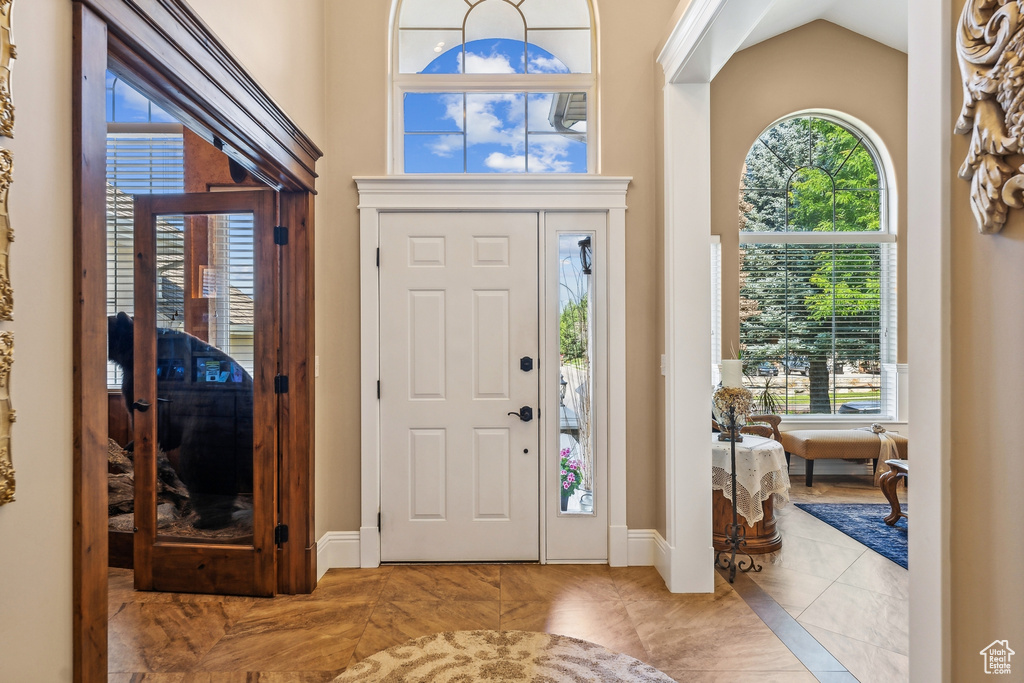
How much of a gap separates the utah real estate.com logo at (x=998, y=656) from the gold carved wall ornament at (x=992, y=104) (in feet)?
2.47

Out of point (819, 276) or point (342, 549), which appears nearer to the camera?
point (342, 549)

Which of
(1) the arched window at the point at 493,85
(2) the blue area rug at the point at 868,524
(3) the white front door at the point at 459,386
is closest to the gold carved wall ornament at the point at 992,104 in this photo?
(3) the white front door at the point at 459,386

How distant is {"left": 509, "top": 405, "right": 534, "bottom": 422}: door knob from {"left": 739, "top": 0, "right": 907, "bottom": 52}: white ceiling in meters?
4.29

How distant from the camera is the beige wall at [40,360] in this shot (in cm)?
118

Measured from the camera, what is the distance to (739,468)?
11.2 feet

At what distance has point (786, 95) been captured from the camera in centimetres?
570

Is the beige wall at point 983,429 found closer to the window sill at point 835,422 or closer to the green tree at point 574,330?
the green tree at point 574,330

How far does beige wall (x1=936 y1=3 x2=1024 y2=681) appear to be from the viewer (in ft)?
3.26

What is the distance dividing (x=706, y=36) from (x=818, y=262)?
411 cm

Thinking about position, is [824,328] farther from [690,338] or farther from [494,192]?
[494,192]

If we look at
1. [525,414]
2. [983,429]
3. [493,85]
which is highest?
[493,85]

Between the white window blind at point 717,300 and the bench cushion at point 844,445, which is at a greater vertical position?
the white window blind at point 717,300

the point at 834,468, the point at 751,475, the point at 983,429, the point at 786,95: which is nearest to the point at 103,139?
the point at 983,429

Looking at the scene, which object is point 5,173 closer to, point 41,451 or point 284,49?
point 41,451
